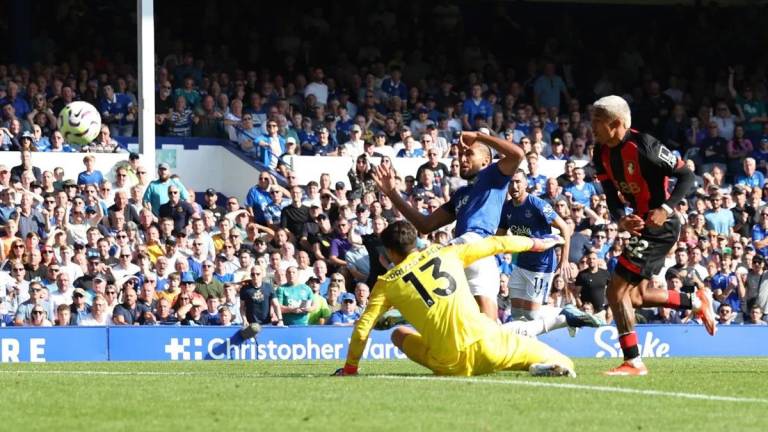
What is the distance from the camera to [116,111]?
24.0m

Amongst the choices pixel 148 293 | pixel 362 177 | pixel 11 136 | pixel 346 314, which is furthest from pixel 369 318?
pixel 11 136

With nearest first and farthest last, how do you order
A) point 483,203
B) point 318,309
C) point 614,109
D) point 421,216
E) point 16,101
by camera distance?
point 614,109
point 483,203
point 421,216
point 318,309
point 16,101

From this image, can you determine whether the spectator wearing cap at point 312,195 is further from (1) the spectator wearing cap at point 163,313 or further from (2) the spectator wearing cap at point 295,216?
(1) the spectator wearing cap at point 163,313

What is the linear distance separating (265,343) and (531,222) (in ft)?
18.9

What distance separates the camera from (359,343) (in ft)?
33.6

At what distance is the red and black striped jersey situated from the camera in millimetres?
11016

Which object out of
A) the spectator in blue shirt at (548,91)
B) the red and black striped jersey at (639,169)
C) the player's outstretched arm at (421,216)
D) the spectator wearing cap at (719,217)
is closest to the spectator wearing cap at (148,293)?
the player's outstretched arm at (421,216)

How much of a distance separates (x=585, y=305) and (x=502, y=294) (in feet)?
4.05

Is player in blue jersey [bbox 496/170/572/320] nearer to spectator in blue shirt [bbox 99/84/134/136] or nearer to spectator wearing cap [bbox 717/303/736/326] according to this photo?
spectator wearing cap [bbox 717/303/736/326]

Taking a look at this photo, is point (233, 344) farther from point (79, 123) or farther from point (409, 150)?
point (409, 150)

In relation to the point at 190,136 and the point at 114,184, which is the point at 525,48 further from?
the point at 114,184

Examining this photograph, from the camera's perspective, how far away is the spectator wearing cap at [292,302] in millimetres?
20016

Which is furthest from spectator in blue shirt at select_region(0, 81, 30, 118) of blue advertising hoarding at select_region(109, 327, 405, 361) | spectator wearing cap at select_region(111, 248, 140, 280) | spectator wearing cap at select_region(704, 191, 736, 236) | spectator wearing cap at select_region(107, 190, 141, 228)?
spectator wearing cap at select_region(704, 191, 736, 236)

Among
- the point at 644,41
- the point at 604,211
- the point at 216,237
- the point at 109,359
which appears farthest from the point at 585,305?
the point at 644,41
